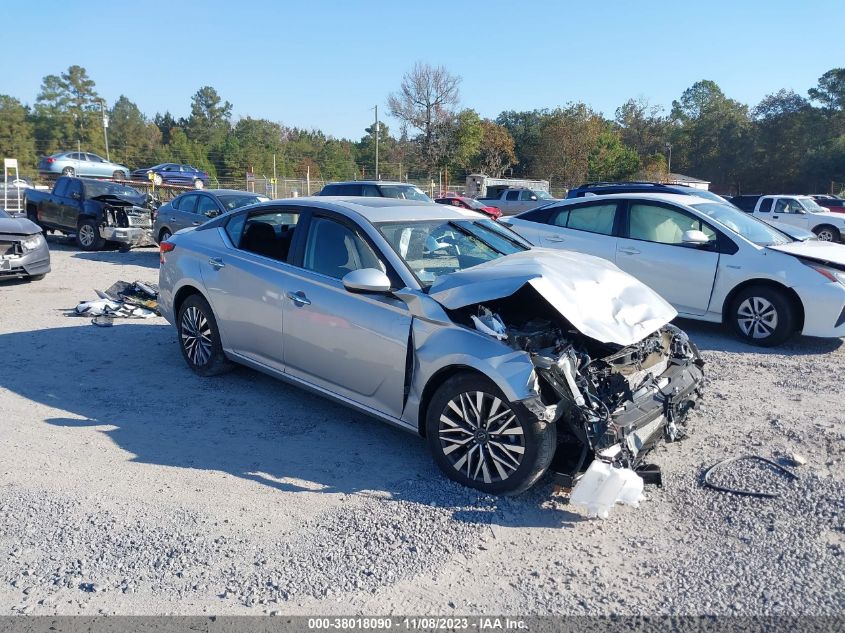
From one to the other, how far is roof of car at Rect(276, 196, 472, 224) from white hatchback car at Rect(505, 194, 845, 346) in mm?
3604

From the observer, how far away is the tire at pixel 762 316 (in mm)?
7559

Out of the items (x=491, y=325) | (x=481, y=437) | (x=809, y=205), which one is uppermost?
(x=809, y=205)

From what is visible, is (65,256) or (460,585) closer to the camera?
(460,585)

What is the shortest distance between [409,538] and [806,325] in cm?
577

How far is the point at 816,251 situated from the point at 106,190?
626 inches

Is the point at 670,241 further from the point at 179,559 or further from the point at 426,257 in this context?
the point at 179,559

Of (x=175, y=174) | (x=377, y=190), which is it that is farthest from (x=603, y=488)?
(x=175, y=174)

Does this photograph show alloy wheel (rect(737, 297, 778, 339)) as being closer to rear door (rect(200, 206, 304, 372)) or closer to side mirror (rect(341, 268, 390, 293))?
side mirror (rect(341, 268, 390, 293))

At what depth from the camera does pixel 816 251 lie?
311 inches

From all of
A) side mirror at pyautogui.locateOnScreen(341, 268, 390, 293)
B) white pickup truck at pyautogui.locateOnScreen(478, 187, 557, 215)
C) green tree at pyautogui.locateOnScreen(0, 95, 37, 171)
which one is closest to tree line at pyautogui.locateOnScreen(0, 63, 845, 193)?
green tree at pyautogui.locateOnScreen(0, 95, 37, 171)

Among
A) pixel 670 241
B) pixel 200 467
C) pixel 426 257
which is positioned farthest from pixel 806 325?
pixel 200 467

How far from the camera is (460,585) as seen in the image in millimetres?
3270

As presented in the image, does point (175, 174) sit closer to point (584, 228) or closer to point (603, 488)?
point (584, 228)

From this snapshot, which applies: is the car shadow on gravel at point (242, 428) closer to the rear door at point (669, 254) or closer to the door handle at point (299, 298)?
the door handle at point (299, 298)
